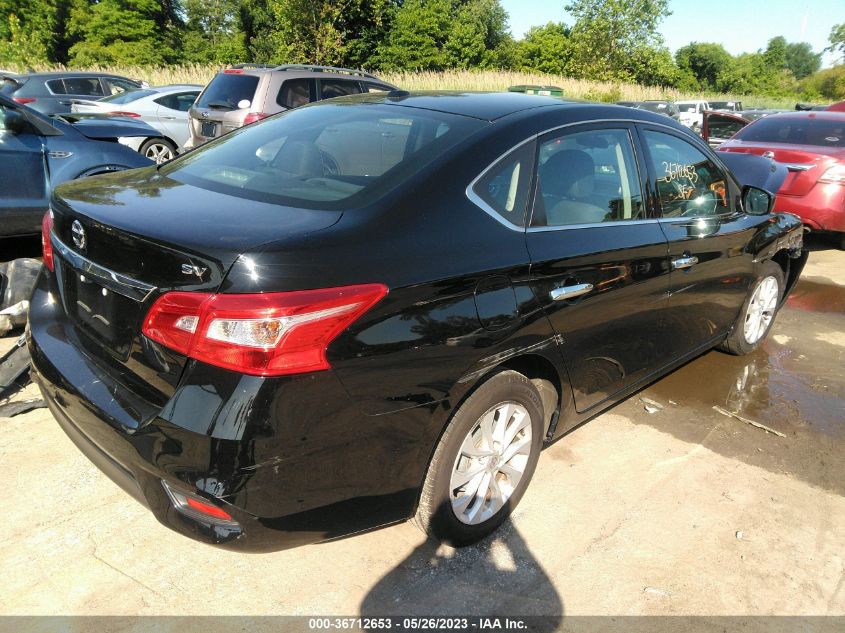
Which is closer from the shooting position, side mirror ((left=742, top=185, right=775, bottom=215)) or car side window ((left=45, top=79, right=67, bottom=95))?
side mirror ((left=742, top=185, right=775, bottom=215))

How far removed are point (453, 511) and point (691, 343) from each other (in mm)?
2053

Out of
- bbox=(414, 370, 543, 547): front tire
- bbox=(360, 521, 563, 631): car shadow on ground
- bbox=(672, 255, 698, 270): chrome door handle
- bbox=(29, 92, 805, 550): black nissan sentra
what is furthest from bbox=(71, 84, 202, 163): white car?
bbox=(360, 521, 563, 631): car shadow on ground

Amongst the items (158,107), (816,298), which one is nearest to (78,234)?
(816,298)

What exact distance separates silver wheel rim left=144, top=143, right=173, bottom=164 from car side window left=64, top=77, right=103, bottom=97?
17.0 feet

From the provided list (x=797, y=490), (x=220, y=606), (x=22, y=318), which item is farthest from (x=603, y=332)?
(x=22, y=318)

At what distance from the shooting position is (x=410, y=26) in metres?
42.9

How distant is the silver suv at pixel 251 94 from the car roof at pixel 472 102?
19.7 feet

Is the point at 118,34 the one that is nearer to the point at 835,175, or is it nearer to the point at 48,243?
the point at 835,175

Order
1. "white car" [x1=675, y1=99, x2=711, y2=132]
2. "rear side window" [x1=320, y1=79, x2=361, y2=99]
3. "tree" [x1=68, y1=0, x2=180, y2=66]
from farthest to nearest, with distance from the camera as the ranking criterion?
1. "tree" [x1=68, y1=0, x2=180, y2=66]
2. "white car" [x1=675, y1=99, x2=711, y2=132]
3. "rear side window" [x1=320, y1=79, x2=361, y2=99]

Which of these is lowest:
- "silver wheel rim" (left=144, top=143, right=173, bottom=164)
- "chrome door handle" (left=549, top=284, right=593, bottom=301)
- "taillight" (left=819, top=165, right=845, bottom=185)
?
"silver wheel rim" (left=144, top=143, right=173, bottom=164)

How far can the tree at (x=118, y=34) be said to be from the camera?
47156 millimetres

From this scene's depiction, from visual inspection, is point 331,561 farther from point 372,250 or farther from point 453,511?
point 372,250

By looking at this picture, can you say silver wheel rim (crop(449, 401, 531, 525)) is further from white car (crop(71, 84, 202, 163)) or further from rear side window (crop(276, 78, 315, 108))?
white car (crop(71, 84, 202, 163))

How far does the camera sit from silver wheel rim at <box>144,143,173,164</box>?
34.1 ft
